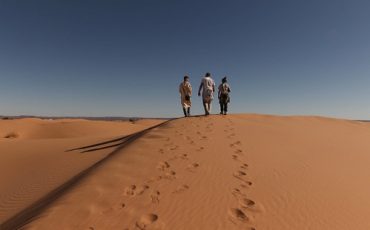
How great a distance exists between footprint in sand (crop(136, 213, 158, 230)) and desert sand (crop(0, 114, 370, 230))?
0.5 inches

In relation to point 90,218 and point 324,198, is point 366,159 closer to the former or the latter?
point 324,198

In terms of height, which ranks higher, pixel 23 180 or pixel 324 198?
pixel 324 198

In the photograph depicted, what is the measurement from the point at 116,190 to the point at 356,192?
174 inches

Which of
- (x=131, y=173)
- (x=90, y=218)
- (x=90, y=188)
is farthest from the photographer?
(x=131, y=173)

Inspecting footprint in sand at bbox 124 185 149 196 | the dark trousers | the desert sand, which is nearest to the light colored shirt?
the dark trousers

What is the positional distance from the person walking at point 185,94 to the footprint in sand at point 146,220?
899 cm

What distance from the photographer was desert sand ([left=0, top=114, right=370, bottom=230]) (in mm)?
3531

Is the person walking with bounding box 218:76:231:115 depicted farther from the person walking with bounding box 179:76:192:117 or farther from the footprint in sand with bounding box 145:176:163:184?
the footprint in sand with bounding box 145:176:163:184

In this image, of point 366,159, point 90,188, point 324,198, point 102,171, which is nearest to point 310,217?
point 324,198

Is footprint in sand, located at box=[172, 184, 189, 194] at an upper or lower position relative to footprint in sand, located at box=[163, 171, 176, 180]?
lower

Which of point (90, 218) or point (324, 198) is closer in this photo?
point (90, 218)

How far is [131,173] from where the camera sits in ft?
17.0

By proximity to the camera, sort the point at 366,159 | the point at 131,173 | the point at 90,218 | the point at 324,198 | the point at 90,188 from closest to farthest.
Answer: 1. the point at 90,218
2. the point at 324,198
3. the point at 90,188
4. the point at 131,173
5. the point at 366,159

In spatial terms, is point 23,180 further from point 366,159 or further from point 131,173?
point 366,159
